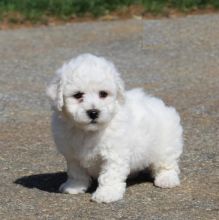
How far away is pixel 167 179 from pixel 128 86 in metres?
5.08

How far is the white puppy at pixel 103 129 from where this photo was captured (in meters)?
6.01

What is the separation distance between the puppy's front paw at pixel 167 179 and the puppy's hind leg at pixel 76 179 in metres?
0.60

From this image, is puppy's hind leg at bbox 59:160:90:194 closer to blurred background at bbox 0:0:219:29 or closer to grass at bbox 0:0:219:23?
blurred background at bbox 0:0:219:29

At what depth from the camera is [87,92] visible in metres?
6.01

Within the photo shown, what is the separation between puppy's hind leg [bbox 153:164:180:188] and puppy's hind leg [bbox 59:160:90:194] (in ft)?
1.99

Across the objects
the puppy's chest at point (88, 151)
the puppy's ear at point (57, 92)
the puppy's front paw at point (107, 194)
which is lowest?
the puppy's front paw at point (107, 194)

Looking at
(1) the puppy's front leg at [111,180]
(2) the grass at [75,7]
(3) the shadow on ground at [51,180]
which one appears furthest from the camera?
(2) the grass at [75,7]

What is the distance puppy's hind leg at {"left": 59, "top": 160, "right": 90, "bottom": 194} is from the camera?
6.44 m

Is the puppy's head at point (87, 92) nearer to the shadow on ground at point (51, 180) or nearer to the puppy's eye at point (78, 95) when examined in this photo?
the puppy's eye at point (78, 95)

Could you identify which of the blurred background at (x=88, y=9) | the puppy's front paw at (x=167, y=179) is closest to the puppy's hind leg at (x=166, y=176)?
the puppy's front paw at (x=167, y=179)

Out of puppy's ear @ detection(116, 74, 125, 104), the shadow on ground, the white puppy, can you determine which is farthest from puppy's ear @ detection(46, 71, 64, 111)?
the shadow on ground

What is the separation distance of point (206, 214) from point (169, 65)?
739cm

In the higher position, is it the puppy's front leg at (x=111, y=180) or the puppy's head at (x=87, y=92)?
the puppy's head at (x=87, y=92)

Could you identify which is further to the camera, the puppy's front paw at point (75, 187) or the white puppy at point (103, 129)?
the puppy's front paw at point (75, 187)
